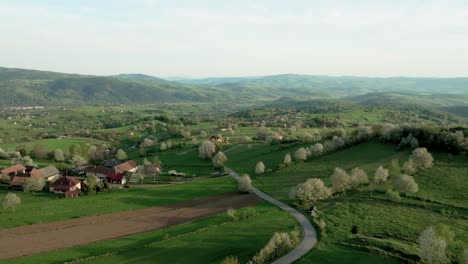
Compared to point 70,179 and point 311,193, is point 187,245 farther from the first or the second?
point 70,179

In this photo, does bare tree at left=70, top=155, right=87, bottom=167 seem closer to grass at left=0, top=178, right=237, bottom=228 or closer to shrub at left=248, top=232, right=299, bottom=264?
grass at left=0, top=178, right=237, bottom=228

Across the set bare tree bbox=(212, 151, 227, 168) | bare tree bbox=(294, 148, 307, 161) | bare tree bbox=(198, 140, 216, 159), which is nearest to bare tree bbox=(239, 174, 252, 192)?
bare tree bbox=(294, 148, 307, 161)

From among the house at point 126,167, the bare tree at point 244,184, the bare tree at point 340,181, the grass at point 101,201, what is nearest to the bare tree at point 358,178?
the bare tree at point 340,181

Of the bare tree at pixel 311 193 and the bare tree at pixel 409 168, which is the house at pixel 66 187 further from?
the bare tree at pixel 409 168

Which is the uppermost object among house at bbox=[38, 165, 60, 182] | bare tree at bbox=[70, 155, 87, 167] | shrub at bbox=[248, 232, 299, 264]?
shrub at bbox=[248, 232, 299, 264]

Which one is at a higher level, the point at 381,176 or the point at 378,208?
the point at 381,176

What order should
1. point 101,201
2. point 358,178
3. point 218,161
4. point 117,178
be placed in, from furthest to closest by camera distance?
point 218,161 < point 117,178 < point 101,201 < point 358,178

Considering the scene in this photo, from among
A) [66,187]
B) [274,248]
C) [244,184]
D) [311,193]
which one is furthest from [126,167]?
[274,248]
